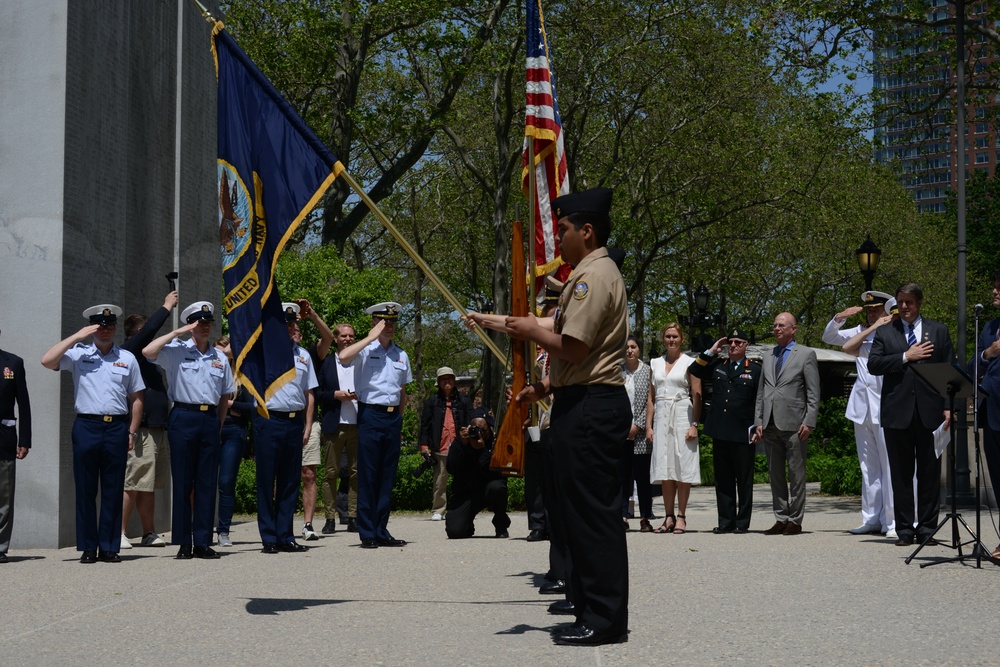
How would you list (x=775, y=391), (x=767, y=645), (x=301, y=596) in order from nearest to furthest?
(x=767, y=645) < (x=301, y=596) < (x=775, y=391)

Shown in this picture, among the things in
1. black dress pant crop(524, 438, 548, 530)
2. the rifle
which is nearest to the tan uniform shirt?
the rifle

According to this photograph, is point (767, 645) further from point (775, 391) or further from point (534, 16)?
point (775, 391)

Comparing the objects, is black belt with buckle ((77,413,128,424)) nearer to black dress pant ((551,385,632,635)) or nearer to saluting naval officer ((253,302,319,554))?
saluting naval officer ((253,302,319,554))

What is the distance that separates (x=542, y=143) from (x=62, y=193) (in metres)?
5.33

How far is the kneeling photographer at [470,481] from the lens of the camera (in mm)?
12562

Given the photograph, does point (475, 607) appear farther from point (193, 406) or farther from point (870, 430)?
point (870, 430)

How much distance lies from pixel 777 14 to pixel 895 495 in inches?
432

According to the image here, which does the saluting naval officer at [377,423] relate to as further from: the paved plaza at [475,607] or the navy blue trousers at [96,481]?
the navy blue trousers at [96,481]

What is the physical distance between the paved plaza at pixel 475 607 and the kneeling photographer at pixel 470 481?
103 cm

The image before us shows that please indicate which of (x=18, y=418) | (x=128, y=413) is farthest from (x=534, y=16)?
(x=18, y=418)

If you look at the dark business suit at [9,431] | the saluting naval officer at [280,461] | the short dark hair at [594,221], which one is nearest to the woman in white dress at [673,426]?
the saluting naval officer at [280,461]

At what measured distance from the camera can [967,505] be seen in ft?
50.1

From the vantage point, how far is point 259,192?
8023 millimetres

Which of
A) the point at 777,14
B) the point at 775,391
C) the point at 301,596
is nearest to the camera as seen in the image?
the point at 301,596
